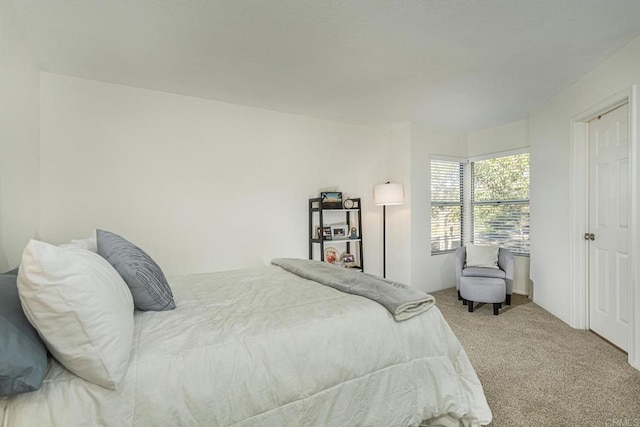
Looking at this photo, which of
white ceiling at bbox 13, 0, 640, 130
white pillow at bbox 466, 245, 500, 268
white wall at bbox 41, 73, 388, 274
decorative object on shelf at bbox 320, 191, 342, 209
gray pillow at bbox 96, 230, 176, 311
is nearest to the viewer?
gray pillow at bbox 96, 230, 176, 311

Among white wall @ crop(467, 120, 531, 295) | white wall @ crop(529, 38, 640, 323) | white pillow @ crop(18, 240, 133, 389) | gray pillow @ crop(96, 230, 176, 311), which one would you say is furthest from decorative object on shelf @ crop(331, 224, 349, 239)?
white pillow @ crop(18, 240, 133, 389)

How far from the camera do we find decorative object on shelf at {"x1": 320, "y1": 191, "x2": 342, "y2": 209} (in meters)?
4.01

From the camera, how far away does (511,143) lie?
179 inches

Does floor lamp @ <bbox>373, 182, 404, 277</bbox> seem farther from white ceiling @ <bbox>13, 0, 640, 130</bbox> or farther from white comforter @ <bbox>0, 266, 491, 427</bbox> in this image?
white comforter @ <bbox>0, 266, 491, 427</bbox>

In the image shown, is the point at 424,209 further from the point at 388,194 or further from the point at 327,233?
the point at 327,233

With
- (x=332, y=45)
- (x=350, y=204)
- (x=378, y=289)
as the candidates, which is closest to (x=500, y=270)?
(x=350, y=204)

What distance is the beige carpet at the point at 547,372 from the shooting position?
1.87 meters

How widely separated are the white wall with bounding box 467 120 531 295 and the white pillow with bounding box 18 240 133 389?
4.75 m

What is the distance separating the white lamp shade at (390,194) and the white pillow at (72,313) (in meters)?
3.65

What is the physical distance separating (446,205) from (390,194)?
116cm

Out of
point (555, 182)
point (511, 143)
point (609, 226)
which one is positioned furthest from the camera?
point (511, 143)

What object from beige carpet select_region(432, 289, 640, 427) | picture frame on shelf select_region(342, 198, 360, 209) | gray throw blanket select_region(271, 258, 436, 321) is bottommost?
beige carpet select_region(432, 289, 640, 427)

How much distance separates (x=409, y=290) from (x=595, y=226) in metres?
2.48

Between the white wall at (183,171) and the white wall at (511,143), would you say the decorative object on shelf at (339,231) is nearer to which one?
the white wall at (183,171)
